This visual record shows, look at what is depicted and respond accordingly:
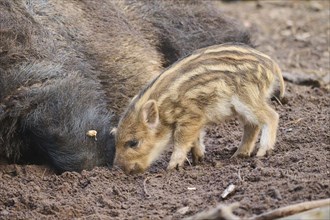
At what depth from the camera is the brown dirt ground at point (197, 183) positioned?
398 centimetres

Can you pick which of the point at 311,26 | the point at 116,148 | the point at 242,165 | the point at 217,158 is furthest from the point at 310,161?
the point at 311,26

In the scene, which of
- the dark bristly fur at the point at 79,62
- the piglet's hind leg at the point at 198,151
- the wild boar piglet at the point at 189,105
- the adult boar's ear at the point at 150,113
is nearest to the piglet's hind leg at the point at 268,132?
the wild boar piglet at the point at 189,105

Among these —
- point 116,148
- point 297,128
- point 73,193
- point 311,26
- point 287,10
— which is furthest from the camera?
point 287,10

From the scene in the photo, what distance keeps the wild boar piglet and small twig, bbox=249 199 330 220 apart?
49.8 inches

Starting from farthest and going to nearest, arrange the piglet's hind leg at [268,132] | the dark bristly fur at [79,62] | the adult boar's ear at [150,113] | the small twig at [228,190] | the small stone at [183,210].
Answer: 1. the dark bristly fur at [79,62]
2. the piglet's hind leg at [268,132]
3. the adult boar's ear at [150,113]
4. the small twig at [228,190]
5. the small stone at [183,210]

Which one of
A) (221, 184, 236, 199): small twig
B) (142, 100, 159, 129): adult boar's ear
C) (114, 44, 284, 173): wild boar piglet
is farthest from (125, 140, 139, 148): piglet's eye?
(221, 184, 236, 199): small twig

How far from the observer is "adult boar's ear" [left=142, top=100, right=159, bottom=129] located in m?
4.64

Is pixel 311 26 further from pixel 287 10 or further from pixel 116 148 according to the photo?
pixel 116 148

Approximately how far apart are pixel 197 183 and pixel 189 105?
1.58 feet

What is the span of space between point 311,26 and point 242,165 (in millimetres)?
5202

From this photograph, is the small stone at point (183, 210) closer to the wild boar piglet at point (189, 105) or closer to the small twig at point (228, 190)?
the small twig at point (228, 190)

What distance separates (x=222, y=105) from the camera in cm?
476

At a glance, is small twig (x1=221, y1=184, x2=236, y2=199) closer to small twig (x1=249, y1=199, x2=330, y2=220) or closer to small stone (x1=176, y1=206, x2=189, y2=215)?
small stone (x1=176, y1=206, x2=189, y2=215)

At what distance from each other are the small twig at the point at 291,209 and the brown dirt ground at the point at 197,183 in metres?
0.18
